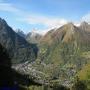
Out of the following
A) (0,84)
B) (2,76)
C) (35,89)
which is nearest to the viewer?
(0,84)

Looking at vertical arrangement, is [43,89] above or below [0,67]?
below

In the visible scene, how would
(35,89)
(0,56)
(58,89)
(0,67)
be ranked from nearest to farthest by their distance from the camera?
1. (0,67)
2. (0,56)
3. (35,89)
4. (58,89)

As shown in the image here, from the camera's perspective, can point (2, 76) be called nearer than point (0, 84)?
No

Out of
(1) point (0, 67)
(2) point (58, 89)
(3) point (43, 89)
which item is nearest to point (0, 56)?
(1) point (0, 67)

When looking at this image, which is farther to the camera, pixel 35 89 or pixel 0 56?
pixel 35 89

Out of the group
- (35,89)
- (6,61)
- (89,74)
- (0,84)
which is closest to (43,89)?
(35,89)

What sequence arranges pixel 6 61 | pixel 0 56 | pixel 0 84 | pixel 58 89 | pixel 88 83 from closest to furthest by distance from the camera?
pixel 0 84 → pixel 88 83 → pixel 0 56 → pixel 6 61 → pixel 58 89

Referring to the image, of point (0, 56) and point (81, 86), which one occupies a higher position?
point (0, 56)

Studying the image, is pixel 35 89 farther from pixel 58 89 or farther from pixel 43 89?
pixel 58 89

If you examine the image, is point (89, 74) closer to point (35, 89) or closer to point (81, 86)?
point (81, 86)
